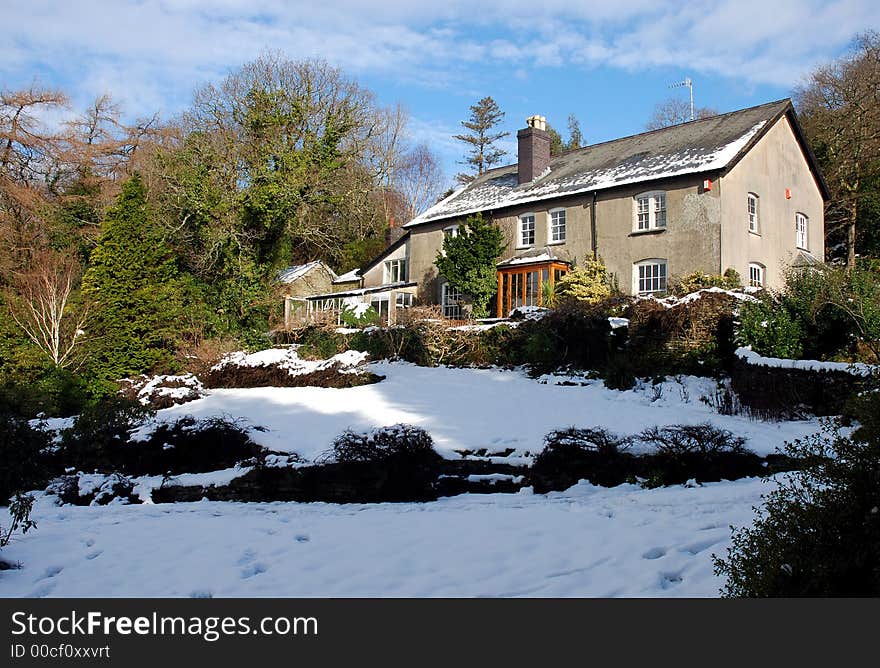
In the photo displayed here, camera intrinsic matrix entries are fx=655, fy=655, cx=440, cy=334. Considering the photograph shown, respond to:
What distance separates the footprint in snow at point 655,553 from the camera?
463 cm

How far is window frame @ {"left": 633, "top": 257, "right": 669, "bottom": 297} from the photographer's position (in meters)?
21.4

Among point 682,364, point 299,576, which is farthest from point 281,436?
point 682,364

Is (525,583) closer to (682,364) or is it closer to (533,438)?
(533,438)

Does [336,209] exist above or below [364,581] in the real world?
above

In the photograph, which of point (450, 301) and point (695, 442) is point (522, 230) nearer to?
point (450, 301)

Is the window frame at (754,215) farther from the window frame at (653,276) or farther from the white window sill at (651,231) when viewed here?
the window frame at (653,276)

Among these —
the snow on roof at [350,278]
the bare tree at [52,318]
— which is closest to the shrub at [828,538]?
the bare tree at [52,318]

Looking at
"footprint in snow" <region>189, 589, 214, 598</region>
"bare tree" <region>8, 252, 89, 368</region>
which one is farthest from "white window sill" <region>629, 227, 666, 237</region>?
"footprint in snow" <region>189, 589, 214, 598</region>

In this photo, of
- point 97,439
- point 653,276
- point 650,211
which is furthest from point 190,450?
point 650,211

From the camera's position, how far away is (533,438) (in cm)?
916

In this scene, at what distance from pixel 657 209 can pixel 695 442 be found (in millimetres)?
15328

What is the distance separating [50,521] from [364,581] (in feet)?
12.9

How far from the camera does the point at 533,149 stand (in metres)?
26.4
